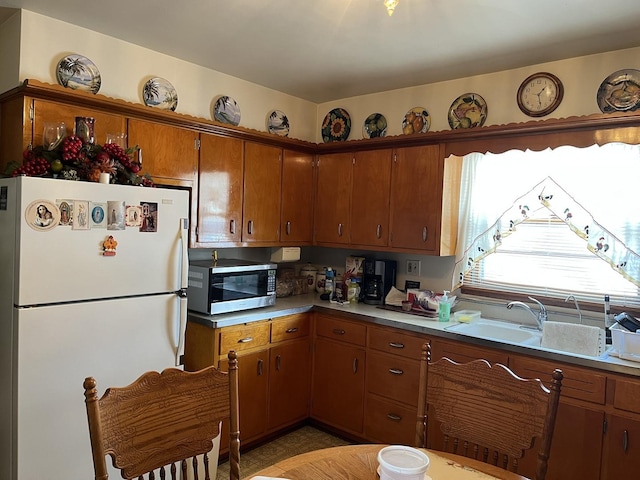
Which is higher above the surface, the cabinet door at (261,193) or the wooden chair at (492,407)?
the cabinet door at (261,193)

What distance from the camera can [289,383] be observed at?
10.8 ft

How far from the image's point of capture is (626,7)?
2.15 meters

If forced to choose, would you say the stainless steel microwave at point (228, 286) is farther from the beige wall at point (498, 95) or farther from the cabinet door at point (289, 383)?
the beige wall at point (498, 95)

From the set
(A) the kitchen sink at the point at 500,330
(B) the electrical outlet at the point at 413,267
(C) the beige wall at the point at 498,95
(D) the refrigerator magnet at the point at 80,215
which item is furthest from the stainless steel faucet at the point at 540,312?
(D) the refrigerator magnet at the point at 80,215

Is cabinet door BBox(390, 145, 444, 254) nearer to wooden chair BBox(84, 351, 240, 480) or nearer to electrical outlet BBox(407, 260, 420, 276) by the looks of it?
electrical outlet BBox(407, 260, 420, 276)

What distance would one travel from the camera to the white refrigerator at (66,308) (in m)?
1.94

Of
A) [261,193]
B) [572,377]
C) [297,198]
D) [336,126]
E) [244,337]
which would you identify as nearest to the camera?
[572,377]

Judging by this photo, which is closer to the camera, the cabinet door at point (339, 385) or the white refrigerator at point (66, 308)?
the white refrigerator at point (66, 308)

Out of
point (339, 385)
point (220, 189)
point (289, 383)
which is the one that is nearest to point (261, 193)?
point (220, 189)

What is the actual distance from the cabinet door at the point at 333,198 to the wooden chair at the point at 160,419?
2.23 meters

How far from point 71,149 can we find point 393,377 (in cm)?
227

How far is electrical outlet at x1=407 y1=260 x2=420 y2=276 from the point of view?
11.6ft

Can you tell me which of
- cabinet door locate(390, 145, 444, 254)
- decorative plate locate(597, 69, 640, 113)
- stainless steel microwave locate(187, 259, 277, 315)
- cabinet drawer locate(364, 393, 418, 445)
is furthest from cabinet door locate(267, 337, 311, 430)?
decorative plate locate(597, 69, 640, 113)

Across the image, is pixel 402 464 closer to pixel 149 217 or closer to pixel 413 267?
pixel 149 217
